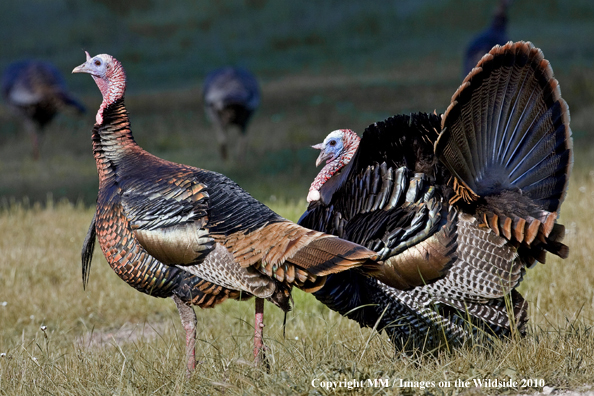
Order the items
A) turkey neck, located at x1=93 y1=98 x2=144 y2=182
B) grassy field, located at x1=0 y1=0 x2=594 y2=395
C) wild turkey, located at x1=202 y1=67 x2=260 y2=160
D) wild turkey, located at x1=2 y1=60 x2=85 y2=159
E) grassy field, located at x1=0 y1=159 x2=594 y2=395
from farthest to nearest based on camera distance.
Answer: wild turkey, located at x1=2 y1=60 x2=85 y2=159, wild turkey, located at x1=202 y1=67 x2=260 y2=160, turkey neck, located at x1=93 y1=98 x2=144 y2=182, grassy field, located at x1=0 y1=0 x2=594 y2=395, grassy field, located at x1=0 y1=159 x2=594 y2=395

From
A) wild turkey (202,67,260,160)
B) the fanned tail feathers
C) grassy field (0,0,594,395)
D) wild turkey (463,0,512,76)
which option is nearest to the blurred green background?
grassy field (0,0,594,395)

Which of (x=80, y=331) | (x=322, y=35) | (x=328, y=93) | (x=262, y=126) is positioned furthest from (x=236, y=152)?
(x=322, y=35)

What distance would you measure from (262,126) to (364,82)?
4785 millimetres

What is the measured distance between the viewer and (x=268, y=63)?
20.6 meters

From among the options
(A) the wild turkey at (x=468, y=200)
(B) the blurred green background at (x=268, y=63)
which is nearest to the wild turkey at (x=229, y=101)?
(B) the blurred green background at (x=268, y=63)

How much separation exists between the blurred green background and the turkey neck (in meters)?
3.57

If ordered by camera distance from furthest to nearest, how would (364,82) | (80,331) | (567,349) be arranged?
(364,82), (80,331), (567,349)

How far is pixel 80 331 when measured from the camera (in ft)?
15.3

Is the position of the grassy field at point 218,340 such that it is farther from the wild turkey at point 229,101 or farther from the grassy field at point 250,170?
the wild turkey at point 229,101

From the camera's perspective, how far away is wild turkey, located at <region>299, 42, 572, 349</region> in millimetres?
3162

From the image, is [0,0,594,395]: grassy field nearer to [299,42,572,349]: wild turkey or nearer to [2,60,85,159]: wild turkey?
[299,42,572,349]: wild turkey

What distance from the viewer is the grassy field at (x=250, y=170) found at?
3061 mm

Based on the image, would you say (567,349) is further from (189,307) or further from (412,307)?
(189,307)

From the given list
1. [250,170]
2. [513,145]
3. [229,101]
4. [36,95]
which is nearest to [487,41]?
[229,101]
